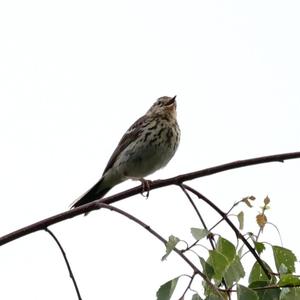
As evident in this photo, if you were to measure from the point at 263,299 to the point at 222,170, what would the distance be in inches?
24.9

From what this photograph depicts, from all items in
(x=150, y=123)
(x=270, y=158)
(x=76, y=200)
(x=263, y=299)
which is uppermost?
(x=150, y=123)

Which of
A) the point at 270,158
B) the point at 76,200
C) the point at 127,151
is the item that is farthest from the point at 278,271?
the point at 127,151

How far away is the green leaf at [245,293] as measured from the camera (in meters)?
3.02

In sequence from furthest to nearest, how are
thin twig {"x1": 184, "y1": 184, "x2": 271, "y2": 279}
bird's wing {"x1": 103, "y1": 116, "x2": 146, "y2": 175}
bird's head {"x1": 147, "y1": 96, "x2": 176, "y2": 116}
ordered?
bird's head {"x1": 147, "y1": 96, "x2": 176, "y2": 116}, bird's wing {"x1": 103, "y1": 116, "x2": 146, "y2": 175}, thin twig {"x1": 184, "y1": 184, "x2": 271, "y2": 279}

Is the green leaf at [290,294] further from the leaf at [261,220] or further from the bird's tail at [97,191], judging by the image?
the bird's tail at [97,191]

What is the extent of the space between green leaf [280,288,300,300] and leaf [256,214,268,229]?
1.37ft

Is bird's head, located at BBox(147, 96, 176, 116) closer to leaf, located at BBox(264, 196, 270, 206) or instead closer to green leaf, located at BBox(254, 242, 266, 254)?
leaf, located at BBox(264, 196, 270, 206)

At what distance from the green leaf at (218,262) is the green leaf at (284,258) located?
391mm

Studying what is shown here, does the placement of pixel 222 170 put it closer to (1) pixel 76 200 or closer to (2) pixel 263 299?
(2) pixel 263 299

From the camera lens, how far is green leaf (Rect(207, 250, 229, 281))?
10.1 ft

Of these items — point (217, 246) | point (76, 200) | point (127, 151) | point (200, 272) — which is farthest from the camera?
point (127, 151)

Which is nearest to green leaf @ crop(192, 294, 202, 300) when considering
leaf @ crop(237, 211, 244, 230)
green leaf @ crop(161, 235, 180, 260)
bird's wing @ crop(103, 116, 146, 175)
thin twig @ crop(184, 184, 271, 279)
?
green leaf @ crop(161, 235, 180, 260)

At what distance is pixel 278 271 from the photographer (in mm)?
3328

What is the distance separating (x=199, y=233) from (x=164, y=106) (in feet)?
22.6
